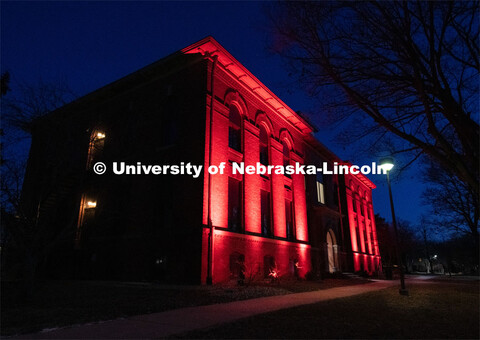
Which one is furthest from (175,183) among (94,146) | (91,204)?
(91,204)

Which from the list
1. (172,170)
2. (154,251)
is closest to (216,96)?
(172,170)

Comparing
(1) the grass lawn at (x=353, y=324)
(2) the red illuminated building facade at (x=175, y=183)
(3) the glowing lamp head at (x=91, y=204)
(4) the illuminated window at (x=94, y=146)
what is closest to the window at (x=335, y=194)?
(2) the red illuminated building facade at (x=175, y=183)

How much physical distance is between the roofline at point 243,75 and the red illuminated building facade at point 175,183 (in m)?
0.09

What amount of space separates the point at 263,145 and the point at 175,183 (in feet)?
27.5

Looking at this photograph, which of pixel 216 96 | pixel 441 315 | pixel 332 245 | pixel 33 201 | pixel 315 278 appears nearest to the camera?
pixel 441 315

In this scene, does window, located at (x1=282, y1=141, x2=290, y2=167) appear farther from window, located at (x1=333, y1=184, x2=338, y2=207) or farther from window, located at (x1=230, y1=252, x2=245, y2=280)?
window, located at (x1=333, y1=184, x2=338, y2=207)

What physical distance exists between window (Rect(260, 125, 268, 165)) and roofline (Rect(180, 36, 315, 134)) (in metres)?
2.14

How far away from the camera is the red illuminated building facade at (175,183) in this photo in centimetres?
1258

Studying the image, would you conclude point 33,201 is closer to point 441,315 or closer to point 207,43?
point 207,43

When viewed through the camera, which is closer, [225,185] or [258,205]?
[225,185]

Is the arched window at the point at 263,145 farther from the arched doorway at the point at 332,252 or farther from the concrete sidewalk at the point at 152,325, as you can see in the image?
the concrete sidewalk at the point at 152,325

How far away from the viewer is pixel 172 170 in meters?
16.2

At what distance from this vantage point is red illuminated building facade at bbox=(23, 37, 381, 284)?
41.3 feet

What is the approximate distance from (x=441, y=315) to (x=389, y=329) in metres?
2.96
